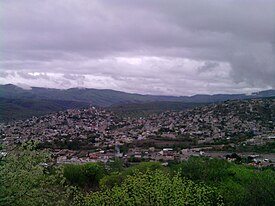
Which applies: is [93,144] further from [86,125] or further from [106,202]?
[106,202]

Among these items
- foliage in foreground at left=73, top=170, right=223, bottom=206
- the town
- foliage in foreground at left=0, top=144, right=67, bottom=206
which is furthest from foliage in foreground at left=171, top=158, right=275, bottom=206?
the town

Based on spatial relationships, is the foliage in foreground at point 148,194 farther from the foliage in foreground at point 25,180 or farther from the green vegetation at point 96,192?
the foliage in foreground at point 25,180

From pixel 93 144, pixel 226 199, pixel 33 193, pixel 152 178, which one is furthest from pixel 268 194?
pixel 93 144

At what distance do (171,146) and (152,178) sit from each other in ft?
161

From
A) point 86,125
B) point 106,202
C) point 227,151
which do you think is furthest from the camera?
point 86,125

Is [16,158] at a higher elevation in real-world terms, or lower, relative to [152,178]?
higher

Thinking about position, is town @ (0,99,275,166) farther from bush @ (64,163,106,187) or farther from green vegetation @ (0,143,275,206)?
green vegetation @ (0,143,275,206)

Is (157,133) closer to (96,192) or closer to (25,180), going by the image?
(96,192)

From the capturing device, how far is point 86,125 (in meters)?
90.6

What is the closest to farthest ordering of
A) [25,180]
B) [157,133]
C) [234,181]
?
[25,180] → [234,181] → [157,133]

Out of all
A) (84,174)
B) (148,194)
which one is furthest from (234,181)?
(148,194)

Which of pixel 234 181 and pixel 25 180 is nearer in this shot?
pixel 25 180

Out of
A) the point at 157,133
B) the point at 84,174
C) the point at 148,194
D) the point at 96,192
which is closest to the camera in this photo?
the point at 148,194

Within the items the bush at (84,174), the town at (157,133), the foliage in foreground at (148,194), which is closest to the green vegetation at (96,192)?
the foliage in foreground at (148,194)
